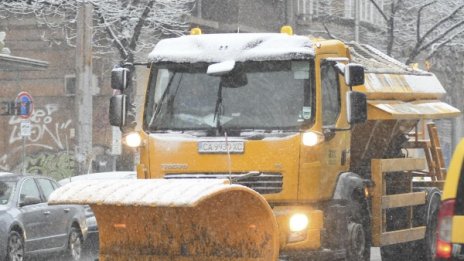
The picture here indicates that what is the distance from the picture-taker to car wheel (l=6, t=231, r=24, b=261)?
53.2 ft

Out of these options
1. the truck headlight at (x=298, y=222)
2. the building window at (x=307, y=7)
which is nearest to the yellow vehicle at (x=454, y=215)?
the truck headlight at (x=298, y=222)

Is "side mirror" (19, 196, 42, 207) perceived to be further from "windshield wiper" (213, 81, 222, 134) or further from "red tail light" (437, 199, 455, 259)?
"red tail light" (437, 199, 455, 259)

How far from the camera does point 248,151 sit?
1214cm

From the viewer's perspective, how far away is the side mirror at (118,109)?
12727 mm

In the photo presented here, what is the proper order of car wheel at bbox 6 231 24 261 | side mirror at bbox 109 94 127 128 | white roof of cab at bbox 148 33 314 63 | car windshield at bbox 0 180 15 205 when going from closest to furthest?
1. white roof of cab at bbox 148 33 314 63
2. side mirror at bbox 109 94 127 128
3. car wheel at bbox 6 231 24 261
4. car windshield at bbox 0 180 15 205

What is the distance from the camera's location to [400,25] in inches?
1474

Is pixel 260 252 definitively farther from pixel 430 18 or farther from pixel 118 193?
pixel 430 18

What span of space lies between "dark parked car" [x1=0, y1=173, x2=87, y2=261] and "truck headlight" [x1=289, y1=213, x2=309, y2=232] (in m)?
5.61

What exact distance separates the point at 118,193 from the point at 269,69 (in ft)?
8.73

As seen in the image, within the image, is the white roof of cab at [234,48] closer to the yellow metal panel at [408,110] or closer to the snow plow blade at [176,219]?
A: the snow plow blade at [176,219]

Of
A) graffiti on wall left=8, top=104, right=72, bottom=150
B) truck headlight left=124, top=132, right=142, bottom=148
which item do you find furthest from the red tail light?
graffiti on wall left=8, top=104, right=72, bottom=150

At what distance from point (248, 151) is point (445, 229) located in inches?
166

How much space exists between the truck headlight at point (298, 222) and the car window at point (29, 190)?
6519 millimetres

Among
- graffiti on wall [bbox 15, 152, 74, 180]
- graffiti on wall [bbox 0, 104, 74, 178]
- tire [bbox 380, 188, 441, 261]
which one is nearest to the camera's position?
tire [bbox 380, 188, 441, 261]
